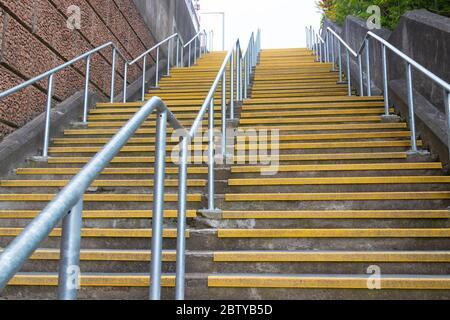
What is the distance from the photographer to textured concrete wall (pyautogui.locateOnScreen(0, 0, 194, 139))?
3668 millimetres

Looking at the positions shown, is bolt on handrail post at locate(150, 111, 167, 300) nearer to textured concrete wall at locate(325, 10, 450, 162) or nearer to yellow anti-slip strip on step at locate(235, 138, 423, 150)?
yellow anti-slip strip on step at locate(235, 138, 423, 150)

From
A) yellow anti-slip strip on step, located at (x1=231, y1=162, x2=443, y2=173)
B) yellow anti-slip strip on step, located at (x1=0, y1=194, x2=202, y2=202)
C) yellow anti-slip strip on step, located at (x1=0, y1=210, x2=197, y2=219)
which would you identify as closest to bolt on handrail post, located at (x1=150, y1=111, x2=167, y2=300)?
yellow anti-slip strip on step, located at (x1=0, y1=210, x2=197, y2=219)

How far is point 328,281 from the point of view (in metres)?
2.04

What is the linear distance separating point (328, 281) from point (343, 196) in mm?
901

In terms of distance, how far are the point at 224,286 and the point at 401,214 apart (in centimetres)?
121

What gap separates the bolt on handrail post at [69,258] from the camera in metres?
0.92

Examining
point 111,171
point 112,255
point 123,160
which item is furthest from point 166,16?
point 112,255

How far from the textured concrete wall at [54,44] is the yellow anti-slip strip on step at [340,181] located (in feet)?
7.13

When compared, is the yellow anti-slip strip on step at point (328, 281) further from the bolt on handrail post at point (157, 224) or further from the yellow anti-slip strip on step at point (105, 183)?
the yellow anti-slip strip on step at point (105, 183)

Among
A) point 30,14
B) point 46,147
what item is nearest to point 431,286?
point 46,147

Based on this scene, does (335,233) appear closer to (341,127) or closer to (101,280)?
(101,280)

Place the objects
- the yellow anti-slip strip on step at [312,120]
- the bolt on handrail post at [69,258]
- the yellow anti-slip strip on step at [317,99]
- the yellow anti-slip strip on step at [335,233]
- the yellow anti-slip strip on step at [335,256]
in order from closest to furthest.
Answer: the bolt on handrail post at [69,258] → the yellow anti-slip strip on step at [335,256] → the yellow anti-slip strip on step at [335,233] → the yellow anti-slip strip on step at [312,120] → the yellow anti-slip strip on step at [317,99]

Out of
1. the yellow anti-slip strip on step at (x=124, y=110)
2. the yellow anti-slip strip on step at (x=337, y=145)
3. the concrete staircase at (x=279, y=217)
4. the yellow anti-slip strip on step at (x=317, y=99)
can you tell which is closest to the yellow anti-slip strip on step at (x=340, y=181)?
the concrete staircase at (x=279, y=217)

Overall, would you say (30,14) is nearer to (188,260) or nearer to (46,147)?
(46,147)
